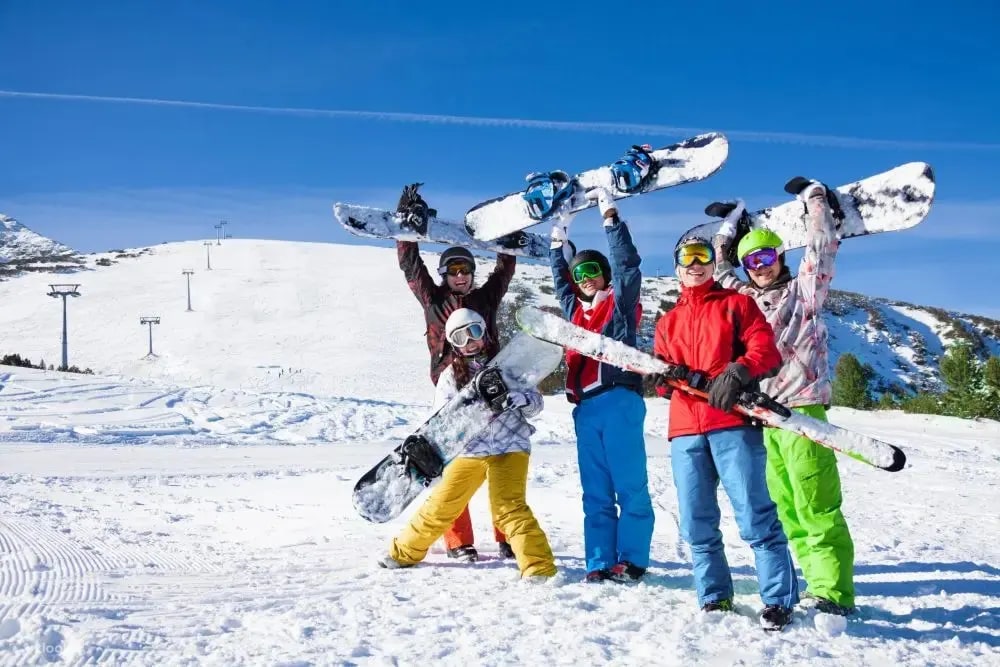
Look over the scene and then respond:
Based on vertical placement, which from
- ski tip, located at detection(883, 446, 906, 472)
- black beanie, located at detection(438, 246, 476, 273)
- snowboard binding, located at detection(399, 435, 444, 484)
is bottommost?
snowboard binding, located at detection(399, 435, 444, 484)

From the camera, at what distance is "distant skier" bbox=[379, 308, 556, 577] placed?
14.2ft

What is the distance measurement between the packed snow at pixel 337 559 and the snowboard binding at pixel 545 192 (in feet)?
7.85

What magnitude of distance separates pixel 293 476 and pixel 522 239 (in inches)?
187

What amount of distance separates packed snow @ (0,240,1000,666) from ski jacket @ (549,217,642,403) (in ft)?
3.58

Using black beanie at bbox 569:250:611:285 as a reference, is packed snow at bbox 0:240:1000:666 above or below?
below

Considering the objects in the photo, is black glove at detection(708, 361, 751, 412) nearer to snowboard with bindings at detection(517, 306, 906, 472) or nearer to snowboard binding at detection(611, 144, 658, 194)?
snowboard with bindings at detection(517, 306, 906, 472)

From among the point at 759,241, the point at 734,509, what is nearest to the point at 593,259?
the point at 759,241

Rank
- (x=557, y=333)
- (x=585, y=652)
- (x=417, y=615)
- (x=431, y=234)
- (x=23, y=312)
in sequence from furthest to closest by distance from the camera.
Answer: (x=23, y=312) → (x=431, y=234) → (x=557, y=333) → (x=417, y=615) → (x=585, y=652)

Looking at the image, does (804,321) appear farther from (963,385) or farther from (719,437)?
(963,385)

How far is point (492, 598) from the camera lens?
393 cm

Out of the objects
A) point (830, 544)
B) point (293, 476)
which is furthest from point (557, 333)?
point (293, 476)

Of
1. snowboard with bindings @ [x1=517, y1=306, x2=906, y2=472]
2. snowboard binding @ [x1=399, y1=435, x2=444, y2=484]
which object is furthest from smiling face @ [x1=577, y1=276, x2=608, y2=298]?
snowboard binding @ [x1=399, y1=435, x2=444, y2=484]

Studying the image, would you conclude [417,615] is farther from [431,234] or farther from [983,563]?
[983,563]

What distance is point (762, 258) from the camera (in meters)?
4.13
